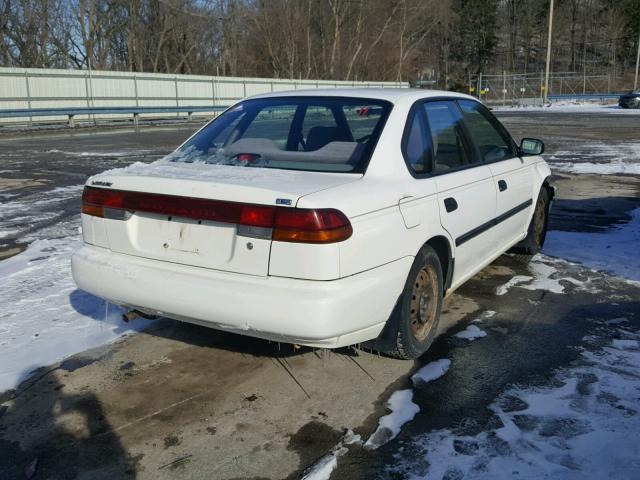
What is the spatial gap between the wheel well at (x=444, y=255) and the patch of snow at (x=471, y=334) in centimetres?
37

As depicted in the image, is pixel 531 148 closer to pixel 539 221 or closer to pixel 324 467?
pixel 539 221

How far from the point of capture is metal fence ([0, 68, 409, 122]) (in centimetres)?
2600

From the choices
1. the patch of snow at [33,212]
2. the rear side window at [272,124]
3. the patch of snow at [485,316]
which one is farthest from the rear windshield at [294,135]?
the patch of snow at [33,212]

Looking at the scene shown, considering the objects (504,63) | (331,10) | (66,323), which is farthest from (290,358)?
(504,63)

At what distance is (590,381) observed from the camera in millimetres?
3559

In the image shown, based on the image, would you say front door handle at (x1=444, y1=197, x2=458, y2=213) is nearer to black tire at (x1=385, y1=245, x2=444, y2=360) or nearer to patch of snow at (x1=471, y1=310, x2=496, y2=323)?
black tire at (x1=385, y1=245, x2=444, y2=360)

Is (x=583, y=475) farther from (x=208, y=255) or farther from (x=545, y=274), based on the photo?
(x=545, y=274)

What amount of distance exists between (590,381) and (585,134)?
2036cm

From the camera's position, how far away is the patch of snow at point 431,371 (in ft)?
11.9

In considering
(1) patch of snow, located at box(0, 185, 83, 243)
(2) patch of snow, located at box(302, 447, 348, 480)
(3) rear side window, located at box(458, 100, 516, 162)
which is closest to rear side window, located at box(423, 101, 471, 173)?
(3) rear side window, located at box(458, 100, 516, 162)

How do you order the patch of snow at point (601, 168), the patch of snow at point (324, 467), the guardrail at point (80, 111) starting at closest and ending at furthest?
the patch of snow at point (324, 467)
the patch of snow at point (601, 168)
the guardrail at point (80, 111)

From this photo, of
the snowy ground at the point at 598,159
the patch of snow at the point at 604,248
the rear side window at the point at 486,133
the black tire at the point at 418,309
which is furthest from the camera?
the snowy ground at the point at 598,159

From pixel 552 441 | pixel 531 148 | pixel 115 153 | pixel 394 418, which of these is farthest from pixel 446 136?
pixel 115 153

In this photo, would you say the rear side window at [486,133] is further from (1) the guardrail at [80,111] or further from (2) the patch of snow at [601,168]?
(1) the guardrail at [80,111]
